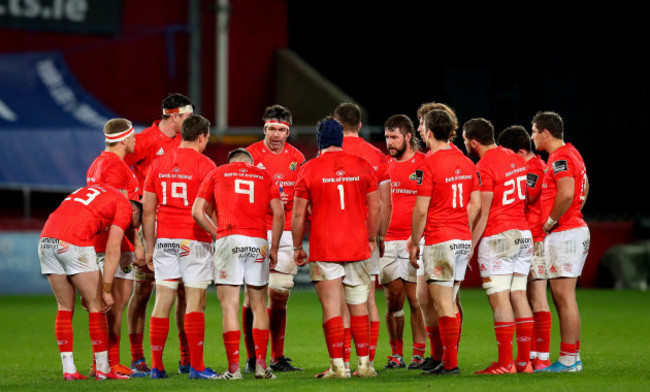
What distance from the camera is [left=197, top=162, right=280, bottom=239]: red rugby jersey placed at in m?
9.48

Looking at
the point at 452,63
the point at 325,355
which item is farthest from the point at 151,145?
the point at 452,63

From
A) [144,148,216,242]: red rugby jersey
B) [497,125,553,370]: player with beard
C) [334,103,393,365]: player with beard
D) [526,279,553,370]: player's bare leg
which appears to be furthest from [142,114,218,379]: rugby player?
[526,279,553,370]: player's bare leg

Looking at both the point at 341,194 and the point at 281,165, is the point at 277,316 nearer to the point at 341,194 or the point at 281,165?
the point at 281,165

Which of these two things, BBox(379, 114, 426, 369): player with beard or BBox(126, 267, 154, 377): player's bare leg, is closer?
BBox(126, 267, 154, 377): player's bare leg

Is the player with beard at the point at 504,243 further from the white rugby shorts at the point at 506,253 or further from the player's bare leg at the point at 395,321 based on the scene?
the player's bare leg at the point at 395,321

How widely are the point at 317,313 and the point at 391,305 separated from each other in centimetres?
673

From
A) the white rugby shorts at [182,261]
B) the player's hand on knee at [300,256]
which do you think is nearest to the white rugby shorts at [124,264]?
the white rugby shorts at [182,261]

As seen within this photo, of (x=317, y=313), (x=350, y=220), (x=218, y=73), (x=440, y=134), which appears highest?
(x=218, y=73)

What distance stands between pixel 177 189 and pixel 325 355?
2.99 metres

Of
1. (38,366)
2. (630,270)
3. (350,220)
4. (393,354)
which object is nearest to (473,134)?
(350,220)

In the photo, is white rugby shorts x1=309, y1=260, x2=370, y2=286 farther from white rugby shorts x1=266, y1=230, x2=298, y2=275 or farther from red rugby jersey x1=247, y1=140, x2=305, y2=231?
red rugby jersey x1=247, y1=140, x2=305, y2=231

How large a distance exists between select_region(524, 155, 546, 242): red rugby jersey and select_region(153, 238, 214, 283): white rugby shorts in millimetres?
3112

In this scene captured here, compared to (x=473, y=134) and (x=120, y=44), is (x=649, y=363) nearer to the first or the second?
(x=473, y=134)

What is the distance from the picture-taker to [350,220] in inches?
371
